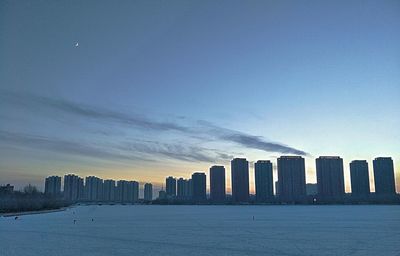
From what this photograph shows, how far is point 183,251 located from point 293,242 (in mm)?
10950

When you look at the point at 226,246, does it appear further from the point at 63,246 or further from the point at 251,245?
the point at 63,246

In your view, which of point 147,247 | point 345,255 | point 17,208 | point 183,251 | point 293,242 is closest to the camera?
point 345,255

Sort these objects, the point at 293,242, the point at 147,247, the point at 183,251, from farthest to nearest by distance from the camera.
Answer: the point at 293,242 → the point at 147,247 → the point at 183,251

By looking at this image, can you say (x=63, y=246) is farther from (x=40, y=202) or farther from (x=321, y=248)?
(x=40, y=202)

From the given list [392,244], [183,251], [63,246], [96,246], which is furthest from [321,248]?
[63,246]

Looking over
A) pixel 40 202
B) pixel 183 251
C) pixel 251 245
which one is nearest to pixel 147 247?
pixel 183 251

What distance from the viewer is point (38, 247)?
32188 mm

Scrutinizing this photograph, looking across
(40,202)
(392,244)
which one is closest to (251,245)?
(392,244)

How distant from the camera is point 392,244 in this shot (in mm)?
32969

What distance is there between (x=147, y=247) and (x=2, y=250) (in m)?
10.7

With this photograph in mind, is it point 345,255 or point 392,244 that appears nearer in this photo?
point 345,255

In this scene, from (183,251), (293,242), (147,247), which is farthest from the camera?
(293,242)

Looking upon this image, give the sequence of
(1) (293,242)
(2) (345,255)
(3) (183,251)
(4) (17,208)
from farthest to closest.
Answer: (4) (17,208) → (1) (293,242) → (3) (183,251) → (2) (345,255)

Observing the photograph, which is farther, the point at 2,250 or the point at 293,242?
the point at 293,242
